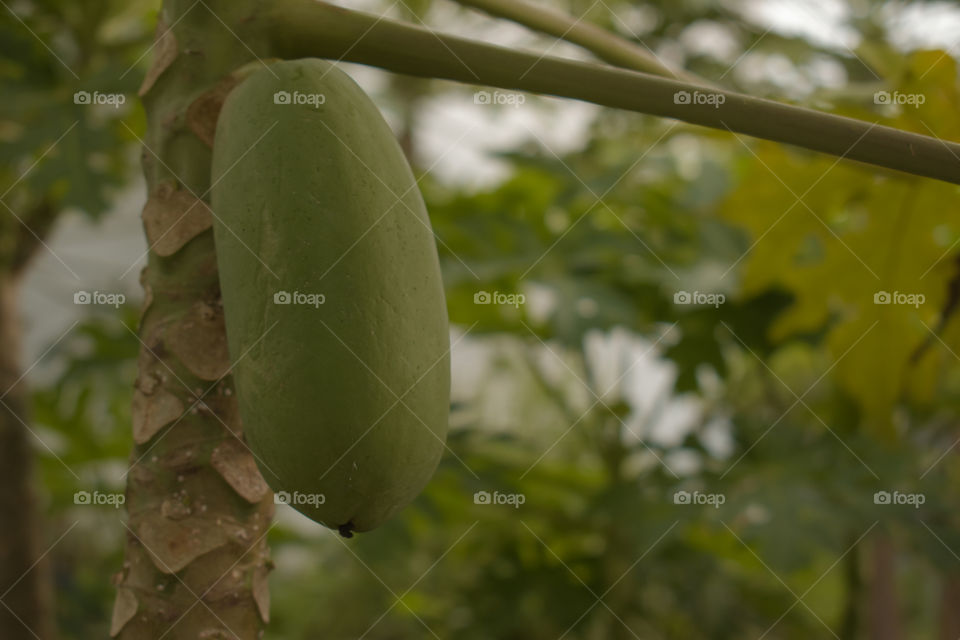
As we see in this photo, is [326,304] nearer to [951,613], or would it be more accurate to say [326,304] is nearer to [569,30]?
[569,30]

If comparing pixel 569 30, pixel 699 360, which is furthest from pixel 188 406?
pixel 699 360

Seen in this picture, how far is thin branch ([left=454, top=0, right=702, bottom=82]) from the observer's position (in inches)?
27.3

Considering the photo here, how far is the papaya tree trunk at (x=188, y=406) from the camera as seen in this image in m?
0.46

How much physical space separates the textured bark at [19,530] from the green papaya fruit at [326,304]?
0.90 m

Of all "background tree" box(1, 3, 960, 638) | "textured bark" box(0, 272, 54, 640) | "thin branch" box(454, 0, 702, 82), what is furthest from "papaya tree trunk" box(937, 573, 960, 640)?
"textured bark" box(0, 272, 54, 640)

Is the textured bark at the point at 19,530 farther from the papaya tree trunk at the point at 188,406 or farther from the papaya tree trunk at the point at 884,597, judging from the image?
the papaya tree trunk at the point at 884,597

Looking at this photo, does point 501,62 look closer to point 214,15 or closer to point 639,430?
point 214,15

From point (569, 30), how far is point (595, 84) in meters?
0.25

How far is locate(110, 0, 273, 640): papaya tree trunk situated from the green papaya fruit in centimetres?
3

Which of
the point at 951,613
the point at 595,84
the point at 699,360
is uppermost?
the point at 699,360

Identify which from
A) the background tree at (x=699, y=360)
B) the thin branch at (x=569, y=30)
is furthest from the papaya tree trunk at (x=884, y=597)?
the thin branch at (x=569, y=30)

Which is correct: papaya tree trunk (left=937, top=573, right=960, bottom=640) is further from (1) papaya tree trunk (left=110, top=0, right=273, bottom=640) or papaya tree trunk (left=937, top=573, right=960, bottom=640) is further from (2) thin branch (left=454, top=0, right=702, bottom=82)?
(1) papaya tree trunk (left=110, top=0, right=273, bottom=640)

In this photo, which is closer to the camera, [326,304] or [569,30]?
[326,304]

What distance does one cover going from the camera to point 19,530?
1.22 metres
